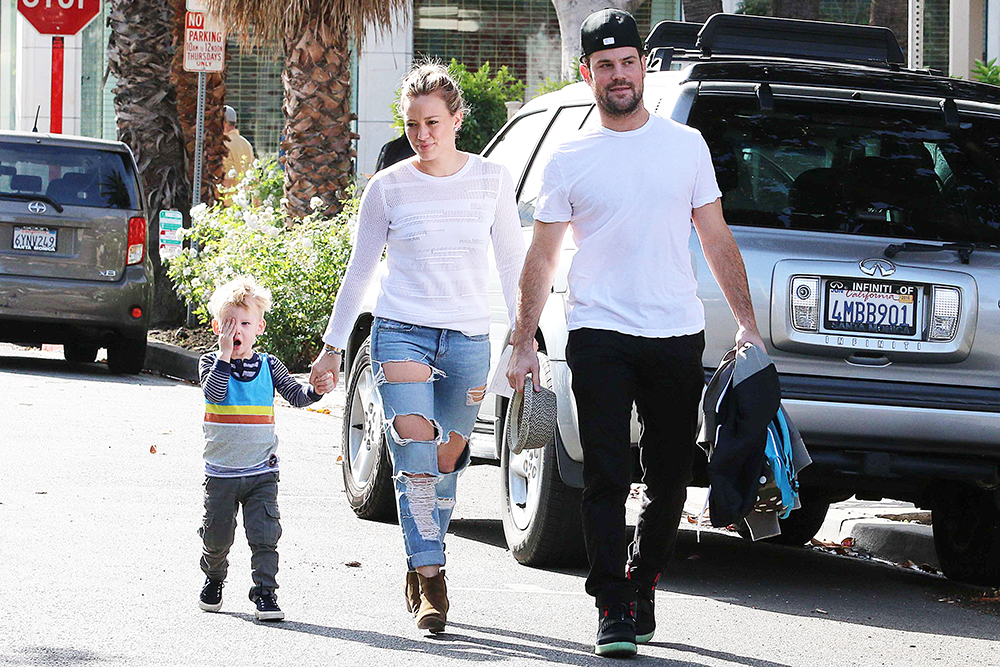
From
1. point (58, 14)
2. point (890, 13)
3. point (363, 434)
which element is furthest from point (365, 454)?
point (58, 14)

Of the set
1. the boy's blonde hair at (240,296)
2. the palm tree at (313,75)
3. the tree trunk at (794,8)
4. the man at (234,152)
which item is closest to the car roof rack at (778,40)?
the boy's blonde hair at (240,296)

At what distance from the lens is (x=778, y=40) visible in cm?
739

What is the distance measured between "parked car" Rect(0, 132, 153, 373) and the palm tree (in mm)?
3112

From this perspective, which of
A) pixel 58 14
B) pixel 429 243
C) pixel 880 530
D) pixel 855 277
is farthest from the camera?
pixel 58 14

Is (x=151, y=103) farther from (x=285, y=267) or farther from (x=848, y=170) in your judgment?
(x=848, y=170)

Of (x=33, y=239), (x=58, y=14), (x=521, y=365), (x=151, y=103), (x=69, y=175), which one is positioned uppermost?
(x=58, y=14)

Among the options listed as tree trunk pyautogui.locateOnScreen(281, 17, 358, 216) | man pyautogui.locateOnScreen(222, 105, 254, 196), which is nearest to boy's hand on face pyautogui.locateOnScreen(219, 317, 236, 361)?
tree trunk pyautogui.locateOnScreen(281, 17, 358, 216)

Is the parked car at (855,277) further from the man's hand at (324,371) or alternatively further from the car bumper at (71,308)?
the car bumper at (71,308)

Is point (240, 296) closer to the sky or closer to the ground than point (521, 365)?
closer to the sky

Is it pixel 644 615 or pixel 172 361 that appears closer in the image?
pixel 644 615

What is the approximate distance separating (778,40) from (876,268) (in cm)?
186

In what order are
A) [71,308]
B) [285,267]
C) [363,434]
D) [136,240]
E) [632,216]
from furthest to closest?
[285,267]
[136,240]
[71,308]
[363,434]
[632,216]

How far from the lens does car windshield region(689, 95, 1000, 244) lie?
605 centimetres

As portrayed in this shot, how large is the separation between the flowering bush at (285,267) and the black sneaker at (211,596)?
28.0 feet
